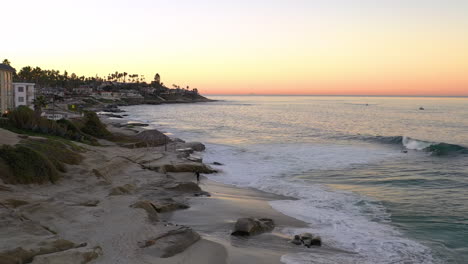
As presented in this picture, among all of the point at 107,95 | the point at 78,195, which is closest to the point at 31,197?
the point at 78,195

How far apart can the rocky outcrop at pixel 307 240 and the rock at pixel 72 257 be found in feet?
22.1

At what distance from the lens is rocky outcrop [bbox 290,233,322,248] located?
13.3 m

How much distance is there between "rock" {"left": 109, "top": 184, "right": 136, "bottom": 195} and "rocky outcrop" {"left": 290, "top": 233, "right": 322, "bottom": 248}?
29.3 ft

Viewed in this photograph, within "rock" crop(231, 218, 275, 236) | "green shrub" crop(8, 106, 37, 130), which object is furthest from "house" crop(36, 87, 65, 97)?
"rock" crop(231, 218, 275, 236)

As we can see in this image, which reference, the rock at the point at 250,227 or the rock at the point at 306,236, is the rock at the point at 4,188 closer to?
the rock at the point at 250,227

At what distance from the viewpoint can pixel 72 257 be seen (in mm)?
9711

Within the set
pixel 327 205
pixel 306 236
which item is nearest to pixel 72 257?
pixel 306 236

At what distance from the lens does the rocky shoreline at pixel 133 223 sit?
10.5 metres

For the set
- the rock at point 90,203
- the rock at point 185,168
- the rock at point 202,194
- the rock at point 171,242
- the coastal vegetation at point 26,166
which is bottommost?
the rock at point 202,194

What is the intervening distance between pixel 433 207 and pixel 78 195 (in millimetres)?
17318

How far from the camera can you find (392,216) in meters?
17.6

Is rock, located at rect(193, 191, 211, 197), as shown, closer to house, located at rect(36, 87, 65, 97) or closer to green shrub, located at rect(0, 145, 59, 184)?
green shrub, located at rect(0, 145, 59, 184)

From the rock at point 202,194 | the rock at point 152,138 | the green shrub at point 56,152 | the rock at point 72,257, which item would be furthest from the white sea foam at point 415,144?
the rock at point 72,257

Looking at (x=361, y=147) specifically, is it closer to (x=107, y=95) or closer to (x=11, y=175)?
(x=11, y=175)
